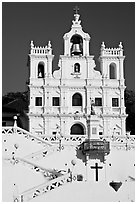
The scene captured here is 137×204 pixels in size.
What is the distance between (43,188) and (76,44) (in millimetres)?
26140

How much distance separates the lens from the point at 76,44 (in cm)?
4847

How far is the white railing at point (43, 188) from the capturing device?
949 inches

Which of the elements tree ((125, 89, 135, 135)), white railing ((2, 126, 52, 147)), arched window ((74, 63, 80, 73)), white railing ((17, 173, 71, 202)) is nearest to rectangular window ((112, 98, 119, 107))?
arched window ((74, 63, 80, 73))

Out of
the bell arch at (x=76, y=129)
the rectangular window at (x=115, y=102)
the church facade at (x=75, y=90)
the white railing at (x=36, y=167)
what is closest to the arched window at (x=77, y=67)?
the church facade at (x=75, y=90)

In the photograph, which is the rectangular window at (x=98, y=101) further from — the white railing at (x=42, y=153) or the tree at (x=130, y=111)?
the white railing at (x=42, y=153)

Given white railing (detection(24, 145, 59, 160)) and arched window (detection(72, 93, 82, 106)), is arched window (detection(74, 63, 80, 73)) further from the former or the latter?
white railing (detection(24, 145, 59, 160))

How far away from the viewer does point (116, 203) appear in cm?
2305

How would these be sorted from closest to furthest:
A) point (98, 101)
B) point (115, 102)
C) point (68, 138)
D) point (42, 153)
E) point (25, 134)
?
point (42, 153)
point (25, 134)
point (68, 138)
point (98, 101)
point (115, 102)

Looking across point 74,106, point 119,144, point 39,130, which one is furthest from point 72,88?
point 119,144

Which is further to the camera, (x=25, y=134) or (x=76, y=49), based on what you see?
(x=76, y=49)

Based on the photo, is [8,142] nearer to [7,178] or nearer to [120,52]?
[7,178]

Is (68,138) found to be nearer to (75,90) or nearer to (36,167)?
(36,167)

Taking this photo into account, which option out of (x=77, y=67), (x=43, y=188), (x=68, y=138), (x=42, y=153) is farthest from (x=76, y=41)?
(x=43, y=188)

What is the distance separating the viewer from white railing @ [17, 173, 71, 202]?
24.1m
